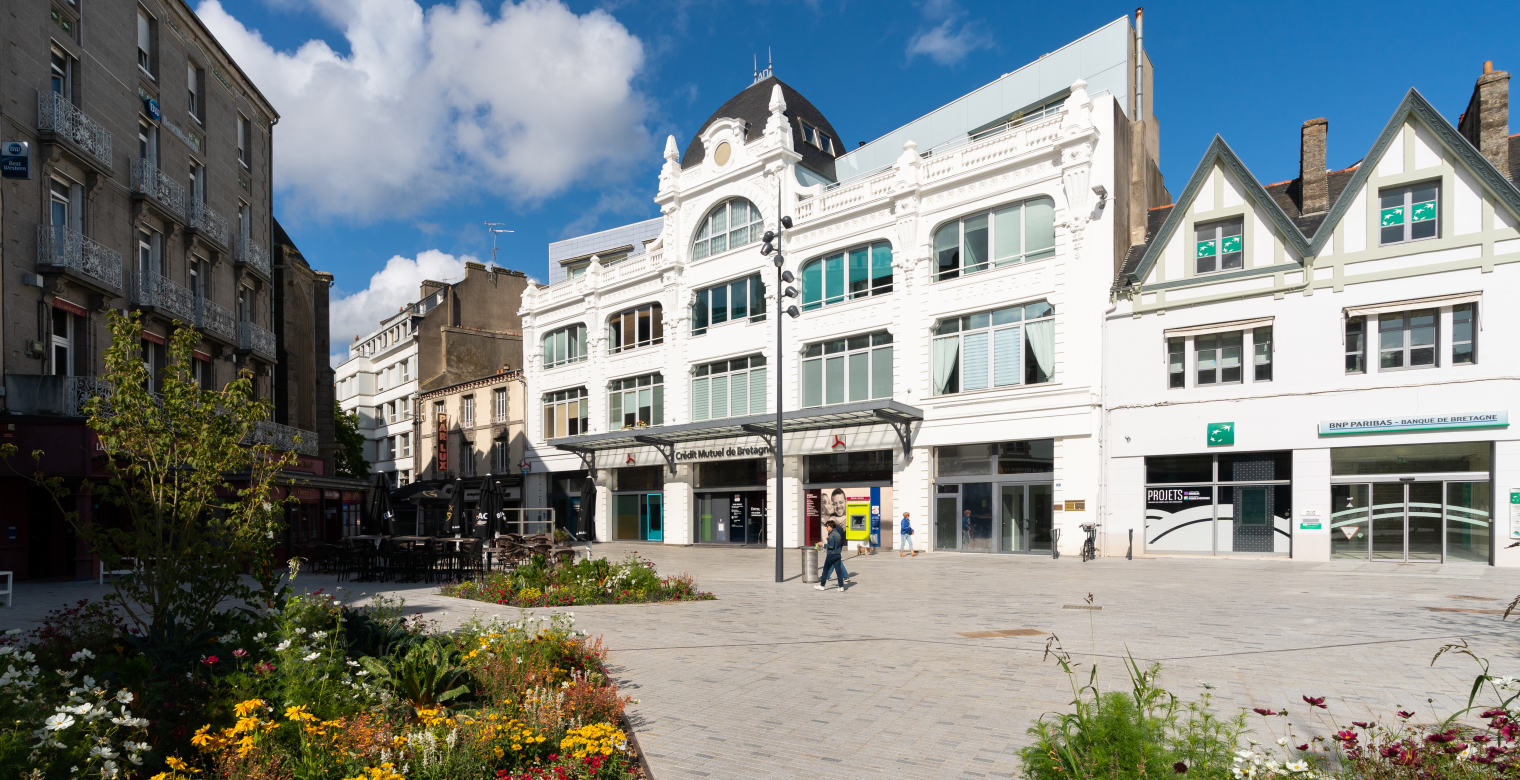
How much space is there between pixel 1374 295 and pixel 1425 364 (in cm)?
196

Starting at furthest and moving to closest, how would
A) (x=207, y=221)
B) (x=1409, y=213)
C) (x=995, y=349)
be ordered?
(x=995, y=349)
(x=207, y=221)
(x=1409, y=213)

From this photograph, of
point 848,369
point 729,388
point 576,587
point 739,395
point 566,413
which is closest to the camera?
point 576,587

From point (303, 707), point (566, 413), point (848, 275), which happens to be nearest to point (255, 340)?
point (566, 413)

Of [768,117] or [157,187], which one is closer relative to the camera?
[157,187]

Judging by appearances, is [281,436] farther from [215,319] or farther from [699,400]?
[699,400]

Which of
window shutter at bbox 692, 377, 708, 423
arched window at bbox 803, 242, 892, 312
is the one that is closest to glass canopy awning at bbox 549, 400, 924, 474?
window shutter at bbox 692, 377, 708, 423

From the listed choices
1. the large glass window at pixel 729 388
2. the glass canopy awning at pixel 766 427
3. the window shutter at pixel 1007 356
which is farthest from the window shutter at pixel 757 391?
the window shutter at pixel 1007 356

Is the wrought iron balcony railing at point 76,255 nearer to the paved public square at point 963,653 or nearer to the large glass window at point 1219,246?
the paved public square at point 963,653

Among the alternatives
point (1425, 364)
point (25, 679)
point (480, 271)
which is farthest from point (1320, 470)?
point (480, 271)

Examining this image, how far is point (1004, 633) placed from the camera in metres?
10.9

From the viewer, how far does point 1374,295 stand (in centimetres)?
2105

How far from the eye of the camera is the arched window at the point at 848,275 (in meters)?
28.8

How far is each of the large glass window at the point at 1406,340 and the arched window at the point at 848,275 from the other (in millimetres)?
13356

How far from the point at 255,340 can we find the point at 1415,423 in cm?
3274
